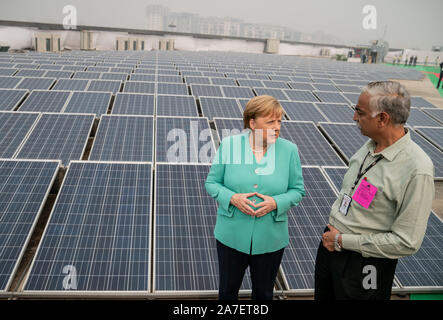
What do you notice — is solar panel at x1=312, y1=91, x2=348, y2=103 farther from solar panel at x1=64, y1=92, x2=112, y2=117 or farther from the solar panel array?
solar panel at x1=64, y1=92, x2=112, y2=117

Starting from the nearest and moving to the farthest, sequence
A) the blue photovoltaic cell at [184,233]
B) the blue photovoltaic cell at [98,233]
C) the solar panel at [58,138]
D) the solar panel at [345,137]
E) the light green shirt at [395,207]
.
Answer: the light green shirt at [395,207] < the blue photovoltaic cell at [98,233] < the blue photovoltaic cell at [184,233] < the solar panel at [58,138] < the solar panel at [345,137]

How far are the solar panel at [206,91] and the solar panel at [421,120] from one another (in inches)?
223

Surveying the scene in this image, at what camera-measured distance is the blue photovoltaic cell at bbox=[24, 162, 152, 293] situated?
9.94 ft

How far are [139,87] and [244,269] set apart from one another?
8.70 meters

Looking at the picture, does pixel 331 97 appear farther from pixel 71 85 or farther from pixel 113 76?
pixel 71 85

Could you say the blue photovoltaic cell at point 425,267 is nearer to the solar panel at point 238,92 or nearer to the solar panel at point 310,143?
the solar panel at point 310,143

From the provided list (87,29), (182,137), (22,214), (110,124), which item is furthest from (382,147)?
(87,29)

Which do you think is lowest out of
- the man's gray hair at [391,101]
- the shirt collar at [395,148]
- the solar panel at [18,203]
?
the solar panel at [18,203]

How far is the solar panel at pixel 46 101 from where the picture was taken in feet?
24.3

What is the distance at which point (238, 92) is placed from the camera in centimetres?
1073

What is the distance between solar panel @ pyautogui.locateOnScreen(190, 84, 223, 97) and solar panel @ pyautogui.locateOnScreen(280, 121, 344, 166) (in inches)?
159

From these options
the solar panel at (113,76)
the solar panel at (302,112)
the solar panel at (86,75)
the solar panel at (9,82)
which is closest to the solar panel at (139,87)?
the solar panel at (113,76)

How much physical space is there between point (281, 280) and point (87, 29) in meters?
52.5
